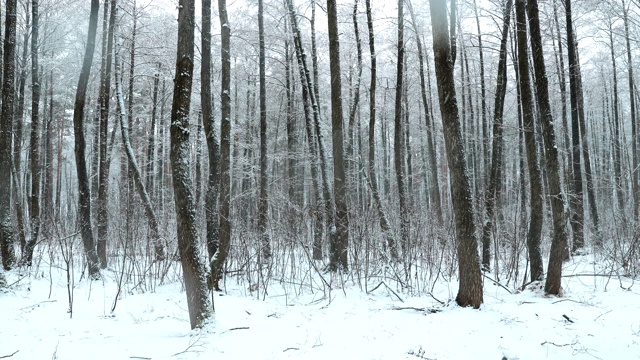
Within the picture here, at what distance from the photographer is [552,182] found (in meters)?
6.24

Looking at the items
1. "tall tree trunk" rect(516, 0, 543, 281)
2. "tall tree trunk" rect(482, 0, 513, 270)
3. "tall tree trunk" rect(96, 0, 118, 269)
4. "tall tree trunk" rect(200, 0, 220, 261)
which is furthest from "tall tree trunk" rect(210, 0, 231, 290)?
"tall tree trunk" rect(482, 0, 513, 270)

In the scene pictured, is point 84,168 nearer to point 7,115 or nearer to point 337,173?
point 7,115

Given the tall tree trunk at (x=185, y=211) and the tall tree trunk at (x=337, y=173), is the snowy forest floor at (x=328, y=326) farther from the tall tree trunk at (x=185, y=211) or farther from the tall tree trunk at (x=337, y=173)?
the tall tree trunk at (x=337, y=173)

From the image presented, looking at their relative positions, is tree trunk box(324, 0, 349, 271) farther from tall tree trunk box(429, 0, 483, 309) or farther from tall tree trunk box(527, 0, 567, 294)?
tall tree trunk box(527, 0, 567, 294)

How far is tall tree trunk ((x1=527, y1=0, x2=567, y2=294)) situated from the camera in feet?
20.4

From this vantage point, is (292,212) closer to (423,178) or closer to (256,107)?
(256,107)

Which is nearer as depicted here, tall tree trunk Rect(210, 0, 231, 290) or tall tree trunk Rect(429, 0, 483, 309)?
tall tree trunk Rect(429, 0, 483, 309)

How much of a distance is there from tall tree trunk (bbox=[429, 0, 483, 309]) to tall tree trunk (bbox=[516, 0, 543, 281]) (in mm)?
2287

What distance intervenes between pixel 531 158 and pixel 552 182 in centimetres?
87

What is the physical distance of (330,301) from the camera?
20.6 feet

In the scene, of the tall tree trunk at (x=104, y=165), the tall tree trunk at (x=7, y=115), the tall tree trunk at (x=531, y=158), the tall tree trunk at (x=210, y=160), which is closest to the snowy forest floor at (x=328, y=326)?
the tall tree trunk at (x=531, y=158)

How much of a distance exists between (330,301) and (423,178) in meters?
26.3

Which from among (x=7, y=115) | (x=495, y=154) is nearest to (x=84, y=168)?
(x=7, y=115)

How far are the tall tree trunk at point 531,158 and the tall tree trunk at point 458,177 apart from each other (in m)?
→ 2.29
